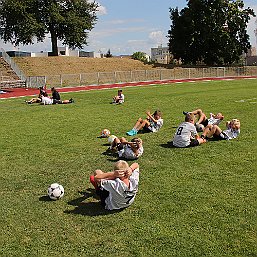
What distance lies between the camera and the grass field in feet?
17.1

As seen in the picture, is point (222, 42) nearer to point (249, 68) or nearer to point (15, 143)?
point (249, 68)

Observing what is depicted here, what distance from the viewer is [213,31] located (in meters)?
62.4

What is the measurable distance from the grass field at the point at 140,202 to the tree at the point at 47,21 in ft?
149

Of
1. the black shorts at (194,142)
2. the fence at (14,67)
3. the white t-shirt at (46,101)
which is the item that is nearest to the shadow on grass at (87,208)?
the black shorts at (194,142)

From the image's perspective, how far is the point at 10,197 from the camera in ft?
23.4

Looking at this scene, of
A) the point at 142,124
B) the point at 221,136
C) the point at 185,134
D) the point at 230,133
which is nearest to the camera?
the point at 185,134

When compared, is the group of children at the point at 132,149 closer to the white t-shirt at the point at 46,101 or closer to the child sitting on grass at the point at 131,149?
the child sitting on grass at the point at 131,149

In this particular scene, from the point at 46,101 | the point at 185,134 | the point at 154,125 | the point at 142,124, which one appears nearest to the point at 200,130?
the point at 154,125

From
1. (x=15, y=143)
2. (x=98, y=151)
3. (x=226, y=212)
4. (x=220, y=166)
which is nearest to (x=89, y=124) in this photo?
(x=15, y=143)

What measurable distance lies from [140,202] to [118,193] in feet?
2.08

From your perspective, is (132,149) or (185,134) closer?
(132,149)

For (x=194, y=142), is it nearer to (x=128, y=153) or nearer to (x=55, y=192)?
(x=128, y=153)

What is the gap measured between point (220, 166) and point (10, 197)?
14.5 ft

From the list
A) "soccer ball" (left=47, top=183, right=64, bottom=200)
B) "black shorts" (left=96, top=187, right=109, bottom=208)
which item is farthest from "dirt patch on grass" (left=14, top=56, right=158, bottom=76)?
"black shorts" (left=96, top=187, right=109, bottom=208)
